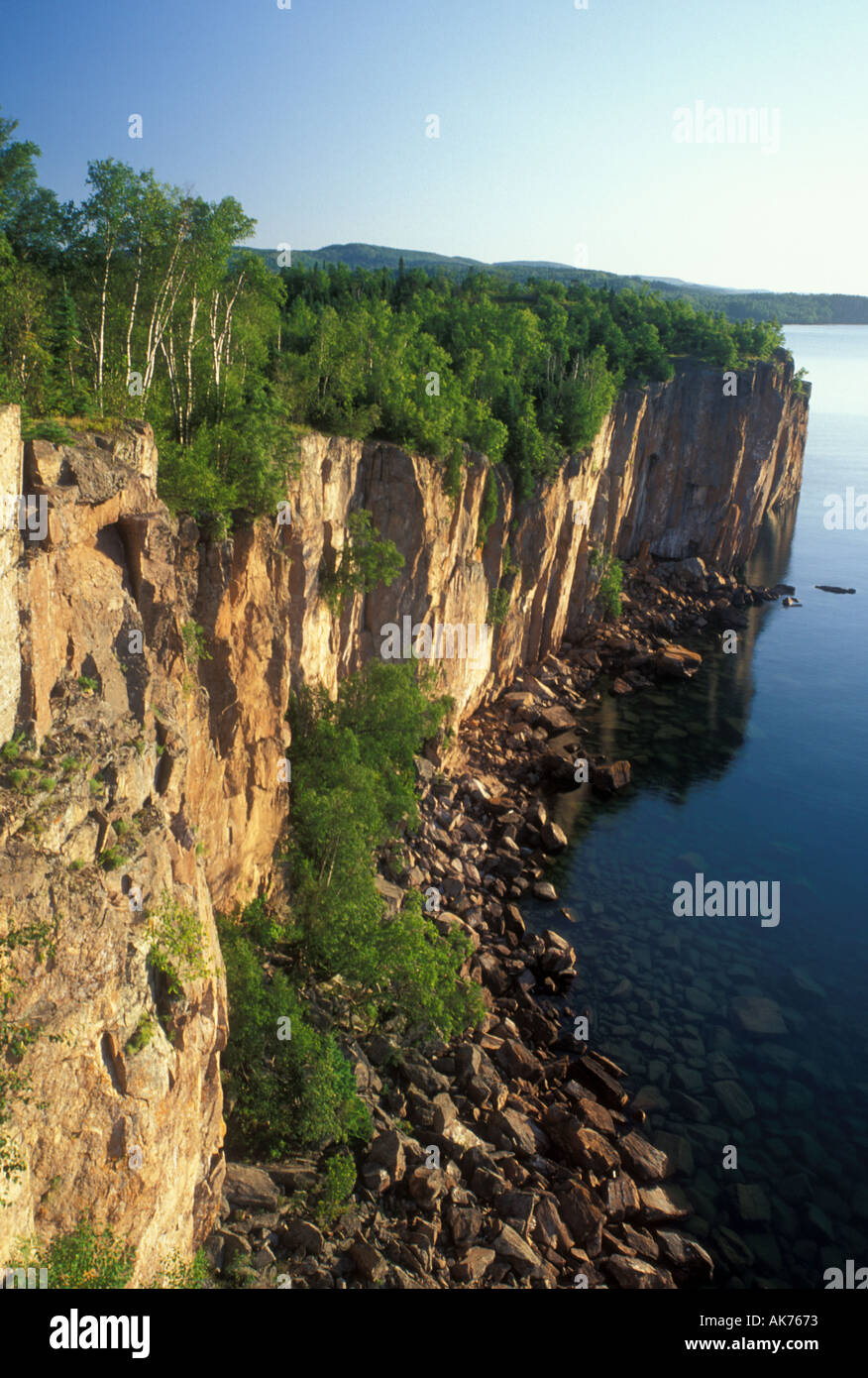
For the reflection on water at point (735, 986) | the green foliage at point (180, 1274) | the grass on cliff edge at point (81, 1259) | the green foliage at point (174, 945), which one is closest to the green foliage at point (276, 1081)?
the green foliage at point (180, 1274)

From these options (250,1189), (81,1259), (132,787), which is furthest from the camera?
(250,1189)

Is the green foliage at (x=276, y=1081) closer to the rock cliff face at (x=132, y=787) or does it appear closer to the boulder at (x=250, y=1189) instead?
the boulder at (x=250, y=1189)

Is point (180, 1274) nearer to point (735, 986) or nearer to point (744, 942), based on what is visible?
point (735, 986)

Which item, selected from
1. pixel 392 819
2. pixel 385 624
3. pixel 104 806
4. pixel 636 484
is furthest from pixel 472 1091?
pixel 636 484

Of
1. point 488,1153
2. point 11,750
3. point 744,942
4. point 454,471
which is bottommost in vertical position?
point 488,1153

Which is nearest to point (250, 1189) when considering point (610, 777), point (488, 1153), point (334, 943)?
point (488, 1153)

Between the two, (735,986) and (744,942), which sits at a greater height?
(744,942)
